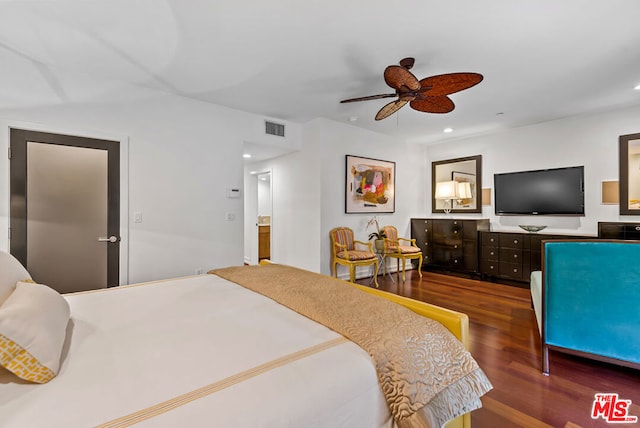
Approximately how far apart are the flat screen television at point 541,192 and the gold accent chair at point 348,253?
245 cm

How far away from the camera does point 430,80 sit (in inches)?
96.8

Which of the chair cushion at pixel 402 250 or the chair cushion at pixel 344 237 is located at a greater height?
the chair cushion at pixel 344 237

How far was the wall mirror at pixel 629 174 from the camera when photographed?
12.3ft

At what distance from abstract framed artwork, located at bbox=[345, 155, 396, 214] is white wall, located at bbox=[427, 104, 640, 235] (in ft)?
5.29

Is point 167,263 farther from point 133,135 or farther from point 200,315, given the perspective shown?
point 200,315

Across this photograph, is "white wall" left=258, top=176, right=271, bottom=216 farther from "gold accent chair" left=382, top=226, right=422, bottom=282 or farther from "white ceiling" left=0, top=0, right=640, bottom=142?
"white ceiling" left=0, top=0, right=640, bottom=142

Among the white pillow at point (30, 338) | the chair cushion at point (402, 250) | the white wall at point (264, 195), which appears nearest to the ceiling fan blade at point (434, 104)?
the chair cushion at point (402, 250)

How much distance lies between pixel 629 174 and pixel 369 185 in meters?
3.44

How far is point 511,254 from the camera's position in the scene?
4.46 metres

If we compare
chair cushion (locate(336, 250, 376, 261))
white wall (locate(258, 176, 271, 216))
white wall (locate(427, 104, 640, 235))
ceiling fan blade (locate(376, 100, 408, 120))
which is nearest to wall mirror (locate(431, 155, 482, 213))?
white wall (locate(427, 104, 640, 235))

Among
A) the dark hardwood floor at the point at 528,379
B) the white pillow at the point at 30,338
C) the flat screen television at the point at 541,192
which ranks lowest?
the dark hardwood floor at the point at 528,379

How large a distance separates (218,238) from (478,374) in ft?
10.8

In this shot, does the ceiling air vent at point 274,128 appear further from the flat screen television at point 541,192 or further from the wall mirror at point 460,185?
the flat screen television at point 541,192

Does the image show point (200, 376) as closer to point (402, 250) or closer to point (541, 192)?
point (402, 250)
